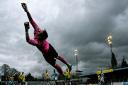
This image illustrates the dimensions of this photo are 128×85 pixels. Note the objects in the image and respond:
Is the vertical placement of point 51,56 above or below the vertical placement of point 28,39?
below

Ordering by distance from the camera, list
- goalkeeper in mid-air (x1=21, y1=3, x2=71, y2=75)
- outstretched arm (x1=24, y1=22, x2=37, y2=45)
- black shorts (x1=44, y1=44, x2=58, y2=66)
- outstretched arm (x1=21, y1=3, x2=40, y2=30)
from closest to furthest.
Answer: outstretched arm (x1=24, y1=22, x2=37, y2=45) < outstretched arm (x1=21, y1=3, x2=40, y2=30) < goalkeeper in mid-air (x1=21, y1=3, x2=71, y2=75) < black shorts (x1=44, y1=44, x2=58, y2=66)

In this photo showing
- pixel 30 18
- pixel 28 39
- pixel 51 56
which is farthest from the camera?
pixel 51 56

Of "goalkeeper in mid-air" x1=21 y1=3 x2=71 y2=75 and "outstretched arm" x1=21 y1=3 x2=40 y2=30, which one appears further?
"goalkeeper in mid-air" x1=21 y1=3 x2=71 y2=75

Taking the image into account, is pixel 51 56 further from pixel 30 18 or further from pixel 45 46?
pixel 30 18

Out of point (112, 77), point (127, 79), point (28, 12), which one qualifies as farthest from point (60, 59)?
point (112, 77)

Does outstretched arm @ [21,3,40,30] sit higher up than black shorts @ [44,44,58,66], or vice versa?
outstretched arm @ [21,3,40,30]

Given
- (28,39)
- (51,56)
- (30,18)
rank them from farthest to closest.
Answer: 1. (51,56)
2. (30,18)
3. (28,39)

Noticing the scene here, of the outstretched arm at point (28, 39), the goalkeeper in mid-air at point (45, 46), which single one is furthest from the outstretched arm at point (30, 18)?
the outstretched arm at point (28, 39)

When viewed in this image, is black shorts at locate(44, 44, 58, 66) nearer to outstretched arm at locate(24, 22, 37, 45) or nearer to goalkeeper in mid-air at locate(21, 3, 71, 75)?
goalkeeper in mid-air at locate(21, 3, 71, 75)

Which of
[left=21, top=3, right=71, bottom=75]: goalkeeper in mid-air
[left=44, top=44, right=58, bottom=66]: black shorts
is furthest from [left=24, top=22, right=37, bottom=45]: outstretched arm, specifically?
[left=44, top=44, right=58, bottom=66]: black shorts

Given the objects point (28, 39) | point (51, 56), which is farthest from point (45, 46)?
point (28, 39)

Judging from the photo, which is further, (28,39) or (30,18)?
(30,18)

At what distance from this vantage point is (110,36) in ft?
122

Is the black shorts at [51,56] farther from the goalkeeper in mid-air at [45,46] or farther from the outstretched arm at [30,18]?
the outstretched arm at [30,18]
